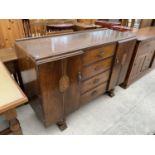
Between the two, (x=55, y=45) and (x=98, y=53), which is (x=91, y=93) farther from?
(x=55, y=45)

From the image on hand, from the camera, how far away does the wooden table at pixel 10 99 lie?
0.73 m

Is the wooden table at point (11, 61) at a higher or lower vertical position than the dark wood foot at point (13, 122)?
higher

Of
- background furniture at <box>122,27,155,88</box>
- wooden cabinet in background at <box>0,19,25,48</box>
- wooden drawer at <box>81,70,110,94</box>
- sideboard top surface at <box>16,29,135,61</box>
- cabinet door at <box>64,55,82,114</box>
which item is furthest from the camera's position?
wooden cabinet in background at <box>0,19,25,48</box>

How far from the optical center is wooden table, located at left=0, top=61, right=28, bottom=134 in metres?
0.73

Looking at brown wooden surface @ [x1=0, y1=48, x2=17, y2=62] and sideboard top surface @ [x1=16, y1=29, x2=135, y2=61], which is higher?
sideboard top surface @ [x1=16, y1=29, x2=135, y2=61]

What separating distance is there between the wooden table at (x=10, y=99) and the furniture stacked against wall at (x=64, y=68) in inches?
7.3

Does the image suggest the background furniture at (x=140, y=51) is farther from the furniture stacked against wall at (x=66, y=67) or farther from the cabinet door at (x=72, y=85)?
the cabinet door at (x=72, y=85)

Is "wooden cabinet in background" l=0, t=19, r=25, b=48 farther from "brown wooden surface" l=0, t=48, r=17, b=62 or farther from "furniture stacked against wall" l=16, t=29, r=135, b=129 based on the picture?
"furniture stacked against wall" l=16, t=29, r=135, b=129

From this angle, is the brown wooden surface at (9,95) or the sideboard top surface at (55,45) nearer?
the brown wooden surface at (9,95)

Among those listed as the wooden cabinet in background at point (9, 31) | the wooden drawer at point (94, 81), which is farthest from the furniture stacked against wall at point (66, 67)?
the wooden cabinet in background at point (9, 31)

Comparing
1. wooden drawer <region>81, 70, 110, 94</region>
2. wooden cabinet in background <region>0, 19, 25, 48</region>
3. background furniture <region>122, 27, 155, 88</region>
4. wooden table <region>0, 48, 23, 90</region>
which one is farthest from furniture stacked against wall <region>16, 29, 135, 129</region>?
wooden cabinet in background <region>0, 19, 25, 48</region>

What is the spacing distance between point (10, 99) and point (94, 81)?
922 mm

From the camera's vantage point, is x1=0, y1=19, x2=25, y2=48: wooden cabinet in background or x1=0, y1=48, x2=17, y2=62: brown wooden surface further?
x1=0, y1=19, x2=25, y2=48: wooden cabinet in background

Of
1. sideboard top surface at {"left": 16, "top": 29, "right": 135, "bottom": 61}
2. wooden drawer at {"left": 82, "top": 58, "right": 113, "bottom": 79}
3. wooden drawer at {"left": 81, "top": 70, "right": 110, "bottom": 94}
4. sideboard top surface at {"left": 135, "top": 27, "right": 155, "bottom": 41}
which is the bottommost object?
wooden drawer at {"left": 81, "top": 70, "right": 110, "bottom": 94}
